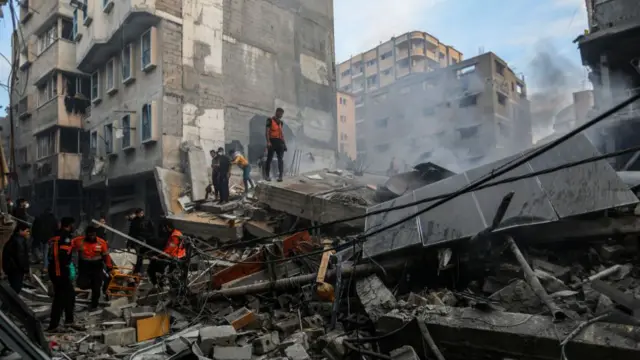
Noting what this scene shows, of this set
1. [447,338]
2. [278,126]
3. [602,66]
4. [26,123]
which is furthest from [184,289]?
[26,123]

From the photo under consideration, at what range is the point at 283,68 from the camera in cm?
1934

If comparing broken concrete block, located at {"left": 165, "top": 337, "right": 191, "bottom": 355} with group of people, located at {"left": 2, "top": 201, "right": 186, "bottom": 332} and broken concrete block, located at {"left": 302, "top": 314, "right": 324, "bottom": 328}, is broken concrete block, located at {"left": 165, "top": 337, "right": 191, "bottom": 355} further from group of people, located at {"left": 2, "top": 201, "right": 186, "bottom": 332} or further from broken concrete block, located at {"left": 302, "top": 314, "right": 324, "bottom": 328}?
group of people, located at {"left": 2, "top": 201, "right": 186, "bottom": 332}

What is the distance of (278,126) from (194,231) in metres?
3.64

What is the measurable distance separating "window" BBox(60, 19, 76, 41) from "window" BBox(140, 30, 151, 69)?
8.12 m

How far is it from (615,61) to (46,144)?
25225mm

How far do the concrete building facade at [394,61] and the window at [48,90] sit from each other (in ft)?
137

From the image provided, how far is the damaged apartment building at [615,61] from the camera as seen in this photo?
38.1 ft

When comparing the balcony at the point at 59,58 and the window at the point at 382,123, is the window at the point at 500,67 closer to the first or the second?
the window at the point at 382,123

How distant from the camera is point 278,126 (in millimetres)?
10812

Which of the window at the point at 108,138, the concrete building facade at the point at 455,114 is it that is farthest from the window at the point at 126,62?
the concrete building facade at the point at 455,114

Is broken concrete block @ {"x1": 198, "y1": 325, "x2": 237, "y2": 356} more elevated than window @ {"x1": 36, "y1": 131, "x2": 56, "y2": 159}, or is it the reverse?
window @ {"x1": 36, "y1": 131, "x2": 56, "y2": 159}

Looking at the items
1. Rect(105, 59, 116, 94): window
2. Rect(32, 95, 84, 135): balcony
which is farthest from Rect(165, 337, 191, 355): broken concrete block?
Rect(32, 95, 84, 135): balcony

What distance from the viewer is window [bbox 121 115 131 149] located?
16281 mm

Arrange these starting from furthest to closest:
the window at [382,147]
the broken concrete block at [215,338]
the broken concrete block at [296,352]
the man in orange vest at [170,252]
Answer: the window at [382,147] < the man in orange vest at [170,252] < the broken concrete block at [215,338] < the broken concrete block at [296,352]
